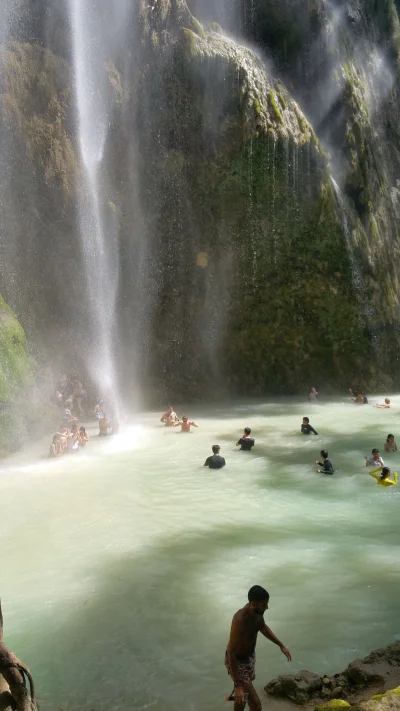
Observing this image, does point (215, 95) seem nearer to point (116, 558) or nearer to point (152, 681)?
point (116, 558)

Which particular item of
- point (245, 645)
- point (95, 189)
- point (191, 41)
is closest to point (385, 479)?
point (245, 645)

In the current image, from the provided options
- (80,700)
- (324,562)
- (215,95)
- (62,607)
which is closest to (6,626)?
(62,607)

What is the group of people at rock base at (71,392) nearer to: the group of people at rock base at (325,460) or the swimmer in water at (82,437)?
the swimmer in water at (82,437)

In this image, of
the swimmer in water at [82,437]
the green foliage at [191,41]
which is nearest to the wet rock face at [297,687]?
the swimmer in water at [82,437]

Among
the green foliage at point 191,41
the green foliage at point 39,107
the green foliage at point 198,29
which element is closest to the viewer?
the green foliage at point 39,107

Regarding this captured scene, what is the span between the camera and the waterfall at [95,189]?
Result: 2184 cm

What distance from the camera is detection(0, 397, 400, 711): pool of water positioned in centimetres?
561

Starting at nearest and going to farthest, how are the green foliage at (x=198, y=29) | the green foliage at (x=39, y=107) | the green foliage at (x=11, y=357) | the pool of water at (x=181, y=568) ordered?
the pool of water at (x=181, y=568) < the green foliage at (x=11, y=357) < the green foliage at (x=39, y=107) < the green foliage at (x=198, y=29)

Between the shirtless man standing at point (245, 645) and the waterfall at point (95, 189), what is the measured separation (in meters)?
18.5

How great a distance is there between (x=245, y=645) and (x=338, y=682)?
1.13 metres

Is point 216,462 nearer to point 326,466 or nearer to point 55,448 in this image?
point 326,466

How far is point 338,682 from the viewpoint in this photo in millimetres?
4977

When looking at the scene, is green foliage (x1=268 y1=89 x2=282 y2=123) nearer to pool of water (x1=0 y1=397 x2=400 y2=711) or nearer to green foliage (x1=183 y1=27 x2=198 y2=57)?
green foliage (x1=183 y1=27 x2=198 y2=57)

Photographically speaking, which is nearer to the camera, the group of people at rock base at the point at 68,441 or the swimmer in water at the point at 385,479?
the swimmer in water at the point at 385,479
